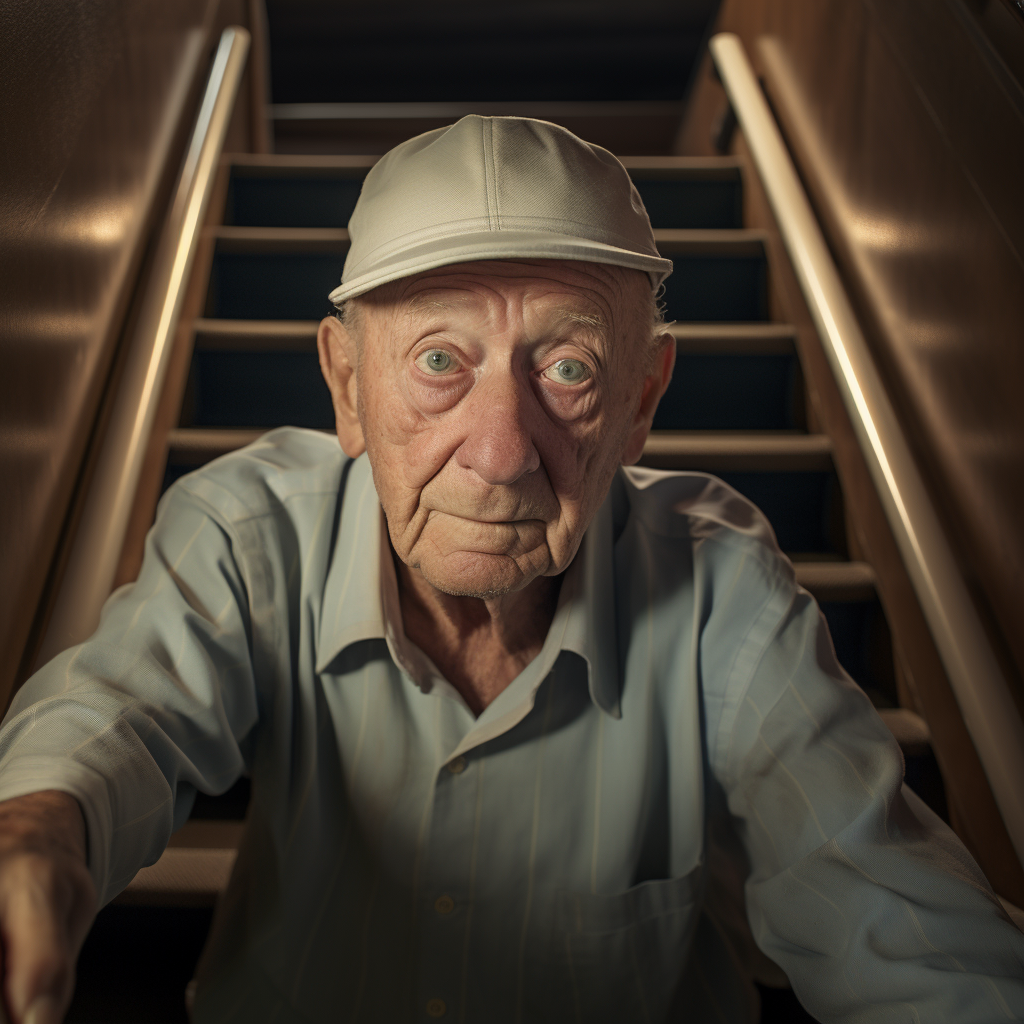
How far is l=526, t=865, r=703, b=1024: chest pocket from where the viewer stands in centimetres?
107

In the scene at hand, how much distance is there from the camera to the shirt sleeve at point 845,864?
0.78m

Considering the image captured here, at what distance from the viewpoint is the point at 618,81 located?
15.7ft

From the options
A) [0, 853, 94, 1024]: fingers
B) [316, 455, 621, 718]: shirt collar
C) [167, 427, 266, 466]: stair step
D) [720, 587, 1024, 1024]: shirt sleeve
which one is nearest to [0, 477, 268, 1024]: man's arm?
[0, 853, 94, 1024]: fingers

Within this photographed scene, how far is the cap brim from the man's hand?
0.56 meters

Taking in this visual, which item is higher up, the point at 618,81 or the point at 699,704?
the point at 618,81

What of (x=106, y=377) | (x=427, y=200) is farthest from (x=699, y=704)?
(x=106, y=377)

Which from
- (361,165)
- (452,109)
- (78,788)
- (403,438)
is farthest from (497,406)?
(452,109)

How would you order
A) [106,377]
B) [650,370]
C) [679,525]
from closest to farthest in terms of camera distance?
1. [650,370]
2. [679,525]
3. [106,377]

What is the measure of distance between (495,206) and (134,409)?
3.37ft

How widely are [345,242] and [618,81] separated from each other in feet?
10.8

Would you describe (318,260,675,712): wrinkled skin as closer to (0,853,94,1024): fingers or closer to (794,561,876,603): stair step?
(0,853,94,1024): fingers

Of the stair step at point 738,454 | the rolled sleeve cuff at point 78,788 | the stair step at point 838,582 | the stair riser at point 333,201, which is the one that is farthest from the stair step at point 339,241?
the rolled sleeve cuff at point 78,788

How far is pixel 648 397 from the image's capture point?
1.05m

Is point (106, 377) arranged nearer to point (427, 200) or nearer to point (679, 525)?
point (427, 200)
